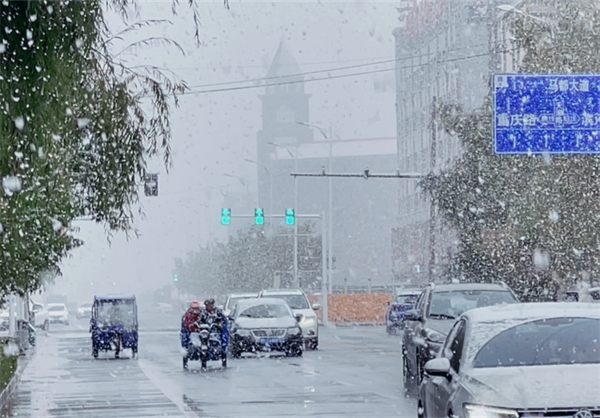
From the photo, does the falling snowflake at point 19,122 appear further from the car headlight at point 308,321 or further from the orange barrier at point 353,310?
the orange barrier at point 353,310

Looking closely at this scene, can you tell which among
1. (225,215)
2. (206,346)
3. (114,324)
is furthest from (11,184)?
(225,215)

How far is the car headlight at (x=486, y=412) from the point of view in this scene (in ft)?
29.8

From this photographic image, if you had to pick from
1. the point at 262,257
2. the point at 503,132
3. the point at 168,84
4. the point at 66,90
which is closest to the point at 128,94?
the point at 168,84

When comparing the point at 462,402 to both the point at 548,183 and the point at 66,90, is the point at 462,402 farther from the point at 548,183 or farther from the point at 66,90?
the point at 548,183

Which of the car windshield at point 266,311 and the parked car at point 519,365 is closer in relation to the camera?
the parked car at point 519,365

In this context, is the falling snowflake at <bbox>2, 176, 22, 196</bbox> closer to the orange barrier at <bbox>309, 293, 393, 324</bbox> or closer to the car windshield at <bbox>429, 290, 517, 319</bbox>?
the car windshield at <bbox>429, 290, 517, 319</bbox>

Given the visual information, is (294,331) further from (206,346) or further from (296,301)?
(296,301)

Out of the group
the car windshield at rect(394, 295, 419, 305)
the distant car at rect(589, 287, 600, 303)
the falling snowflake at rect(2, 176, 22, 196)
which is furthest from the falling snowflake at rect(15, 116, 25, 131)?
the car windshield at rect(394, 295, 419, 305)

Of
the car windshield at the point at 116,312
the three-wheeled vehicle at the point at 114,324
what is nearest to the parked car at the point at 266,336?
the three-wheeled vehicle at the point at 114,324

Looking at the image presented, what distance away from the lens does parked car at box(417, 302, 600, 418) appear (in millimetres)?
9156

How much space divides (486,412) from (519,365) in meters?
1.16

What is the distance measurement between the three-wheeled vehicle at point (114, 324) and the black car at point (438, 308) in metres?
16.3

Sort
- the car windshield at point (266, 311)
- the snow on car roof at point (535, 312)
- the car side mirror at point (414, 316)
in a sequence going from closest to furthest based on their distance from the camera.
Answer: the snow on car roof at point (535, 312) < the car side mirror at point (414, 316) < the car windshield at point (266, 311)

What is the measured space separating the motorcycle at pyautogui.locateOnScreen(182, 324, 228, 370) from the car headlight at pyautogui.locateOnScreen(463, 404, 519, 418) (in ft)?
65.9
